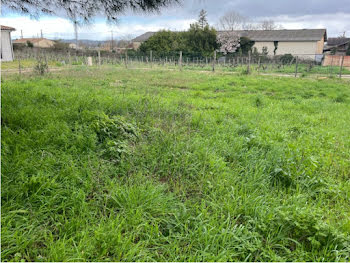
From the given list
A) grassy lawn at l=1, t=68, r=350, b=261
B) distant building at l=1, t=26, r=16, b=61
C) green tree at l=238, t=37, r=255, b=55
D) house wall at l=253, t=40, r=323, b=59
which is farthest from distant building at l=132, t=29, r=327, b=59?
grassy lawn at l=1, t=68, r=350, b=261

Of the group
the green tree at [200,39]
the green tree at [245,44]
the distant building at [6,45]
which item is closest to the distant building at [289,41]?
the green tree at [245,44]

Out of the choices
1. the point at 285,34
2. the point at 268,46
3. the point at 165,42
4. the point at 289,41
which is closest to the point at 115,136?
the point at 165,42

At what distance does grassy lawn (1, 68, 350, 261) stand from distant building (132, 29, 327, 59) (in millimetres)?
35512

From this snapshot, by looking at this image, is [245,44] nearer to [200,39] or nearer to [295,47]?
[295,47]

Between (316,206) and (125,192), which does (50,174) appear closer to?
(125,192)

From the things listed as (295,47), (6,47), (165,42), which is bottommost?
(6,47)

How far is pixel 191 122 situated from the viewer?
4.23 meters

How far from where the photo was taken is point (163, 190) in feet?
7.61

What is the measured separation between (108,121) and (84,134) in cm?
39

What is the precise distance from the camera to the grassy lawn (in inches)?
68.3

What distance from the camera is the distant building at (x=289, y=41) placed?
3569 centimetres

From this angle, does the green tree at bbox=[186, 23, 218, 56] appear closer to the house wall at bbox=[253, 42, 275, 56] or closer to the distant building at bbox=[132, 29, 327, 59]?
the distant building at bbox=[132, 29, 327, 59]

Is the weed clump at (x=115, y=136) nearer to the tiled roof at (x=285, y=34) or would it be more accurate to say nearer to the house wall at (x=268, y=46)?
the tiled roof at (x=285, y=34)

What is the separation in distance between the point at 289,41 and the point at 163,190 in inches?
1556
